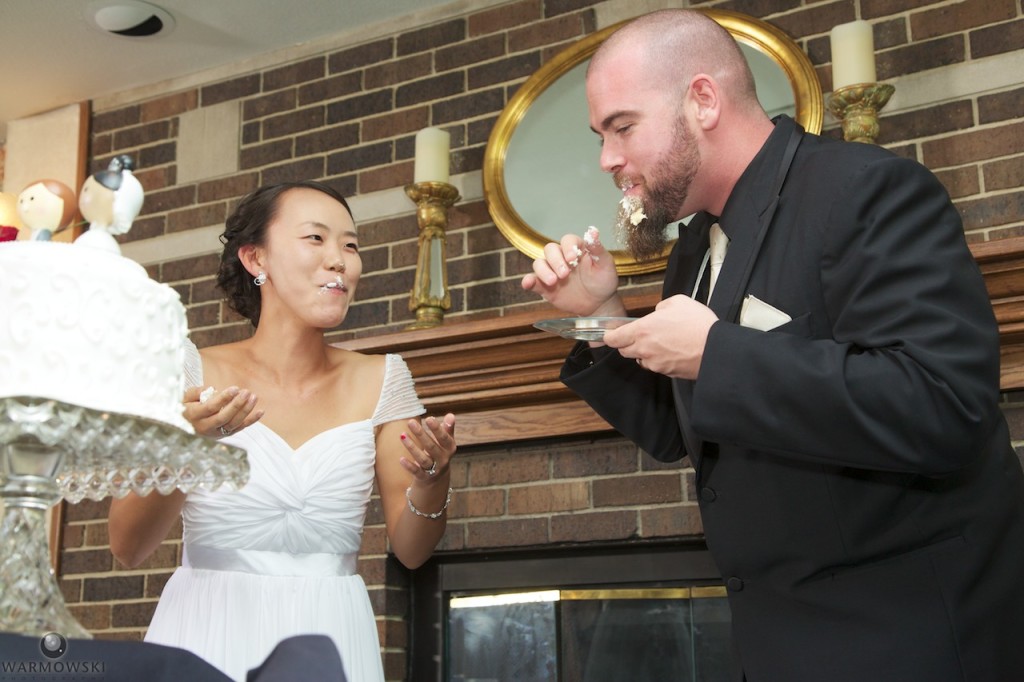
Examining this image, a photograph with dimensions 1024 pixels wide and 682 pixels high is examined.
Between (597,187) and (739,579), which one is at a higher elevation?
(597,187)

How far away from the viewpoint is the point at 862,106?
2.55 meters

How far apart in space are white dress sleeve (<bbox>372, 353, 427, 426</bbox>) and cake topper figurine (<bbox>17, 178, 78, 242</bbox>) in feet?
3.86

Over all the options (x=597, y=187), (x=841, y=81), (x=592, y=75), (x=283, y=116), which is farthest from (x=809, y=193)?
(x=283, y=116)

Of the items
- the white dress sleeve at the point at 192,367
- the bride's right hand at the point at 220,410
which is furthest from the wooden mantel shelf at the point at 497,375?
the bride's right hand at the point at 220,410

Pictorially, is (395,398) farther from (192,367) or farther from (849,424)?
(849,424)

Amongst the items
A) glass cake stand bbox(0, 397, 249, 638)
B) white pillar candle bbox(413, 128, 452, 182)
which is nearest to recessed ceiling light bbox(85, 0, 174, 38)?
white pillar candle bbox(413, 128, 452, 182)

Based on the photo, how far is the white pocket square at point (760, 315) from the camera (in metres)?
1.46

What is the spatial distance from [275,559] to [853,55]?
1769 mm

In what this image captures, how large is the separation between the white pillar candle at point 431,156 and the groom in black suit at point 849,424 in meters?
1.48

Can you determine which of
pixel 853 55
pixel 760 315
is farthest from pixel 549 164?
pixel 760 315

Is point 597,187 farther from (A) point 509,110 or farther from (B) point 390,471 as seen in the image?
(B) point 390,471

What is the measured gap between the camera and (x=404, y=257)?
3.27m

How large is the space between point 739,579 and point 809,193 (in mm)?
556

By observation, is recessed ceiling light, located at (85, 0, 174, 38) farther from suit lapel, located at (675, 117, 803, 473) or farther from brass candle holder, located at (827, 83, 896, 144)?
suit lapel, located at (675, 117, 803, 473)
